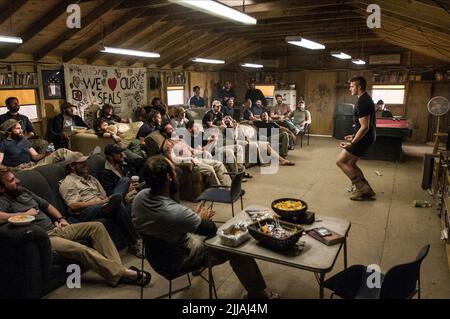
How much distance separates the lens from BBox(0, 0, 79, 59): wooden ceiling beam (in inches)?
210

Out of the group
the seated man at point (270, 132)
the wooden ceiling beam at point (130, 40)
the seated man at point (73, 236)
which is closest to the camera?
the seated man at point (73, 236)

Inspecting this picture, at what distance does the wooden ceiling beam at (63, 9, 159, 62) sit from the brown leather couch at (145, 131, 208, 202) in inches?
102

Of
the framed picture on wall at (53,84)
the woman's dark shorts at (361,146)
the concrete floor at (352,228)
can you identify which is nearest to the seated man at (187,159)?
the concrete floor at (352,228)

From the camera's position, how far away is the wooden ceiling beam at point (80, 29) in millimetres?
5492

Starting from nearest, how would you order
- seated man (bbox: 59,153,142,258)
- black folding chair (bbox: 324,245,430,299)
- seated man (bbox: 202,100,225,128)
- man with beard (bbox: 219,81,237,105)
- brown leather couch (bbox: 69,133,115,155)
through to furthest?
black folding chair (bbox: 324,245,430,299) → seated man (bbox: 59,153,142,258) → brown leather couch (bbox: 69,133,115,155) → seated man (bbox: 202,100,225,128) → man with beard (bbox: 219,81,237,105)

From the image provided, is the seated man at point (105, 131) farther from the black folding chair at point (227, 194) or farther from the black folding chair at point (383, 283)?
the black folding chair at point (383, 283)

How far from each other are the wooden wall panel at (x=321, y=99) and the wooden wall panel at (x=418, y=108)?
2.20m

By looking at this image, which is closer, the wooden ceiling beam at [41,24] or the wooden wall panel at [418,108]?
the wooden ceiling beam at [41,24]

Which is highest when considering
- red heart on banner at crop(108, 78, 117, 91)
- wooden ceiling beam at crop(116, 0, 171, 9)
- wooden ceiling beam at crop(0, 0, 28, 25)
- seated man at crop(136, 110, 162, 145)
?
wooden ceiling beam at crop(116, 0, 171, 9)

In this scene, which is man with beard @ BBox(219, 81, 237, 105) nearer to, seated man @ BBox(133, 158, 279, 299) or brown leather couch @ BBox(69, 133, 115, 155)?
brown leather couch @ BBox(69, 133, 115, 155)

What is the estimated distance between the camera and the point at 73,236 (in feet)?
9.96

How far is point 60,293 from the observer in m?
2.88

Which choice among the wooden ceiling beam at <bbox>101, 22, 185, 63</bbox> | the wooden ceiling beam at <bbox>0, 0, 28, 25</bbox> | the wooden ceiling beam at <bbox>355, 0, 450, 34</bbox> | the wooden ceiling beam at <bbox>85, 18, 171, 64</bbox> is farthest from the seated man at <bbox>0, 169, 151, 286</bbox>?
the wooden ceiling beam at <bbox>101, 22, 185, 63</bbox>

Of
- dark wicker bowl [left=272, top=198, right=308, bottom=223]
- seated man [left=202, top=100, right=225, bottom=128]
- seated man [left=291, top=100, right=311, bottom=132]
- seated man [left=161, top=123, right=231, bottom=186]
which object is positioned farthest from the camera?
seated man [left=291, top=100, right=311, bottom=132]
